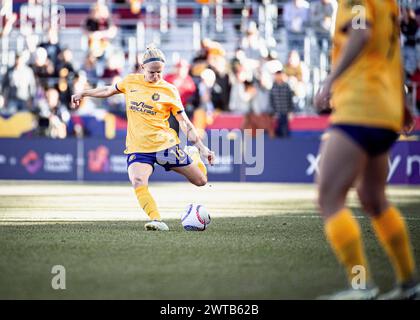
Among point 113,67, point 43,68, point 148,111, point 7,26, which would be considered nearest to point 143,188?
point 148,111

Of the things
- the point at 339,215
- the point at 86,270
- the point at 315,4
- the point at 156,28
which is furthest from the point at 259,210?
the point at 156,28

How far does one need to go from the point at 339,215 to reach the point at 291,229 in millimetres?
5537

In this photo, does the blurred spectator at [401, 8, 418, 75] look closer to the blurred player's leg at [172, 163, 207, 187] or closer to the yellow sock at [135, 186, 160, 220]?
the blurred player's leg at [172, 163, 207, 187]

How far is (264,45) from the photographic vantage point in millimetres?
27344

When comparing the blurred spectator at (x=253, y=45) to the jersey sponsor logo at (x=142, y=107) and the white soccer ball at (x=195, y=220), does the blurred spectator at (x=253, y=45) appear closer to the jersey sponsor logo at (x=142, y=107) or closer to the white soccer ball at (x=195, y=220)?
the jersey sponsor logo at (x=142, y=107)

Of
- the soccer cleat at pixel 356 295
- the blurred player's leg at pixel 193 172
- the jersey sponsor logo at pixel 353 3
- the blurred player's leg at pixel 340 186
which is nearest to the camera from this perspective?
the blurred player's leg at pixel 340 186

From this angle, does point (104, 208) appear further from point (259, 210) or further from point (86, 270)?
point (86, 270)

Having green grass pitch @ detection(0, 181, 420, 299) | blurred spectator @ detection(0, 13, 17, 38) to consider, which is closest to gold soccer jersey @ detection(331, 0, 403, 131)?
A: green grass pitch @ detection(0, 181, 420, 299)

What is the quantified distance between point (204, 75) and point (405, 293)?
19.2 m

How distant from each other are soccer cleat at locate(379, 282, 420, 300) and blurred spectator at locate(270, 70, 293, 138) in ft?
61.6

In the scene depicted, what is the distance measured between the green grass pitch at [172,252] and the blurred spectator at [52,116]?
28.7ft

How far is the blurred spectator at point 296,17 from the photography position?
1057 inches

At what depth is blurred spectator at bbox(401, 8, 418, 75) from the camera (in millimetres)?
24969

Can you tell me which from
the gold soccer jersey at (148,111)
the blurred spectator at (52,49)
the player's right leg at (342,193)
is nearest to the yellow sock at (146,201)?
the gold soccer jersey at (148,111)
